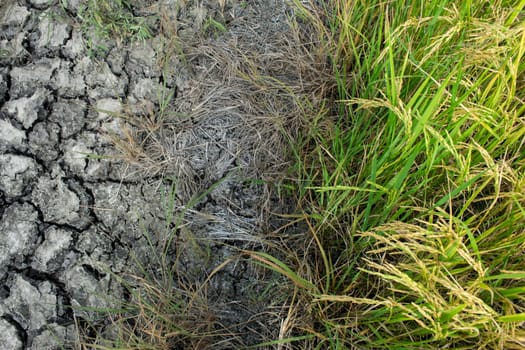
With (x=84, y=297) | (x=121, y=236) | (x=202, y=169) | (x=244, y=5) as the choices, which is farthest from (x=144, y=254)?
(x=244, y=5)

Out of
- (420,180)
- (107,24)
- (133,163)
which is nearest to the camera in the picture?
(420,180)

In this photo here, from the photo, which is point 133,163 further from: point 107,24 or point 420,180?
point 420,180

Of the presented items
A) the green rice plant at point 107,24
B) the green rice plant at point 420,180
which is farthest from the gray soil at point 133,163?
the green rice plant at point 420,180

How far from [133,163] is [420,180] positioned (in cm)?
97

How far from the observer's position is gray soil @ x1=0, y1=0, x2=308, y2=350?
140 cm

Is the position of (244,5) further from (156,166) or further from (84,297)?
(84,297)

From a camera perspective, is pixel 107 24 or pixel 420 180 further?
pixel 107 24

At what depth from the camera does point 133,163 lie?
1.56m

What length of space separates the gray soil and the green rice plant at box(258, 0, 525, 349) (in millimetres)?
214

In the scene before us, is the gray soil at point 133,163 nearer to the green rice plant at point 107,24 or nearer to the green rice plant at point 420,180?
the green rice plant at point 107,24

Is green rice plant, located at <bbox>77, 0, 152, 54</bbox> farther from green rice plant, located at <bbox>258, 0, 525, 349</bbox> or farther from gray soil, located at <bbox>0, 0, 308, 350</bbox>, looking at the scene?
green rice plant, located at <bbox>258, 0, 525, 349</bbox>

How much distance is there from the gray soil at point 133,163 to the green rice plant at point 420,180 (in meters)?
0.21

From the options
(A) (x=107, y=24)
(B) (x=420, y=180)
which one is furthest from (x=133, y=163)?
(B) (x=420, y=180)

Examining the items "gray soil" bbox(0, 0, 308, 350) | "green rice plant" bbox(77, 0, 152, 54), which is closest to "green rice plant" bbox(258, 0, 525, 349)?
"gray soil" bbox(0, 0, 308, 350)
